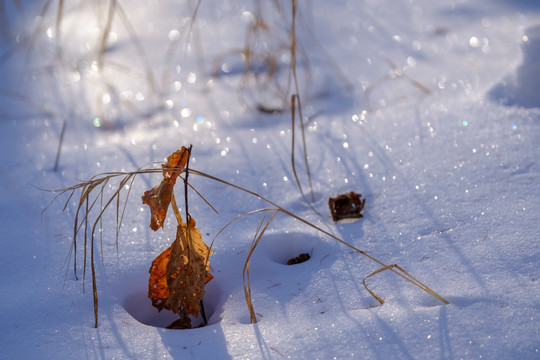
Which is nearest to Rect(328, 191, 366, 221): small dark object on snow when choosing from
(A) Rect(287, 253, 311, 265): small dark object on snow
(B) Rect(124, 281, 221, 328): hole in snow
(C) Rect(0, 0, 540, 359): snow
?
(C) Rect(0, 0, 540, 359): snow

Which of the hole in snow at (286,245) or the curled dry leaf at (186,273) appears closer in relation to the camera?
the curled dry leaf at (186,273)

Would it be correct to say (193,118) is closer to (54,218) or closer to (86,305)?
(54,218)

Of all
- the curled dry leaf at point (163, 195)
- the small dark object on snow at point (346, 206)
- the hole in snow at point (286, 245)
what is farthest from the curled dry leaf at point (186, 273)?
the small dark object on snow at point (346, 206)

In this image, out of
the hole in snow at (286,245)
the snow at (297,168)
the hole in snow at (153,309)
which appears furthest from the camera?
the hole in snow at (286,245)

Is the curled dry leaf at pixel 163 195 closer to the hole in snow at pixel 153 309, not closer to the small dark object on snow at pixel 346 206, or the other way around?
the hole in snow at pixel 153 309

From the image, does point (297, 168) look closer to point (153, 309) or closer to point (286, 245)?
point (286, 245)

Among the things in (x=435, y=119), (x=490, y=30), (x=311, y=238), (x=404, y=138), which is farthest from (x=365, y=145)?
(x=490, y=30)
